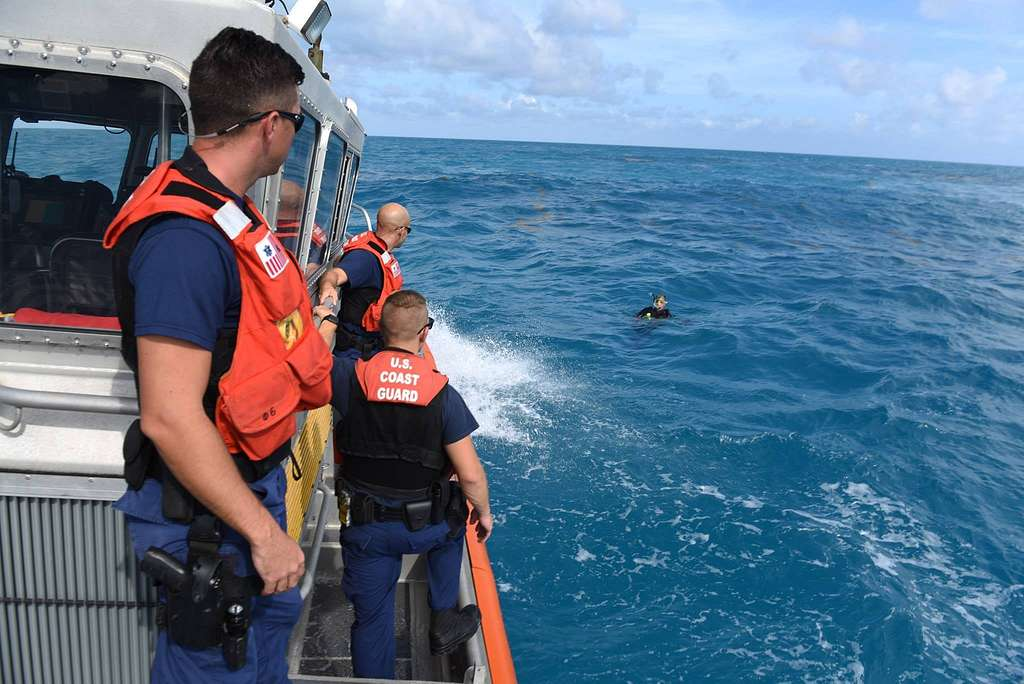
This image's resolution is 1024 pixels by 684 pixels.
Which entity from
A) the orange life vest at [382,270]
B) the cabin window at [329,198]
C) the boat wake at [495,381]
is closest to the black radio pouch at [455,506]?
the cabin window at [329,198]

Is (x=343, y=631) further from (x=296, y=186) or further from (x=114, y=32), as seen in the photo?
(x=114, y=32)

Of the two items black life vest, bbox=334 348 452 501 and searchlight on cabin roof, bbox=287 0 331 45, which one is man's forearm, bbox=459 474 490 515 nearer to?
black life vest, bbox=334 348 452 501

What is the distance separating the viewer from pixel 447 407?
9.74 feet

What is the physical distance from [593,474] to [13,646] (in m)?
5.84

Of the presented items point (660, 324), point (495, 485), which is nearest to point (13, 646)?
point (495, 485)

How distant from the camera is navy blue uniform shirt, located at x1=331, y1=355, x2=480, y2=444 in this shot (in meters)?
2.97

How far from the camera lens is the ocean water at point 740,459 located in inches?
219

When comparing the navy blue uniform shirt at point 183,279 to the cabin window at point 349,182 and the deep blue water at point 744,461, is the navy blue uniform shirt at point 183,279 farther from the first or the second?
the cabin window at point 349,182

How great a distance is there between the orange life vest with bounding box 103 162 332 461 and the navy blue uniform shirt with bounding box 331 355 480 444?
1.01 meters

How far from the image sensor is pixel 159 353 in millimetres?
1550

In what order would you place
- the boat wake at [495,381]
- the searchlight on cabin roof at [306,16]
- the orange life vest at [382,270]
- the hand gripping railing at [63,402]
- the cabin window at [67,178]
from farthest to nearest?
1. the boat wake at [495,381]
2. the orange life vest at [382,270]
3. the searchlight on cabin roof at [306,16]
4. the cabin window at [67,178]
5. the hand gripping railing at [63,402]

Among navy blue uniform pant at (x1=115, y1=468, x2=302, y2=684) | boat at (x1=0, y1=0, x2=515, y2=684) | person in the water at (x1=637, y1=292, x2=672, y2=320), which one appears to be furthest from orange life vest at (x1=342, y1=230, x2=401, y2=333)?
person in the water at (x1=637, y1=292, x2=672, y2=320)

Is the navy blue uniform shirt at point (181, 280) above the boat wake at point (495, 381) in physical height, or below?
above

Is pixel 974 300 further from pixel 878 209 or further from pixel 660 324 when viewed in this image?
pixel 878 209
